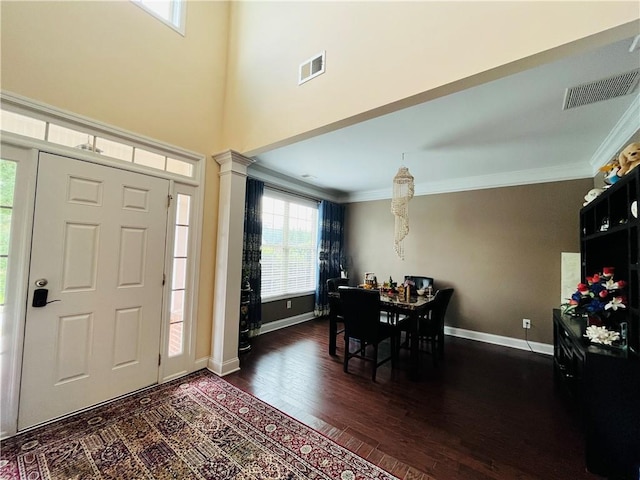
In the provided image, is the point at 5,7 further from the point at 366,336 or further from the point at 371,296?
the point at 366,336

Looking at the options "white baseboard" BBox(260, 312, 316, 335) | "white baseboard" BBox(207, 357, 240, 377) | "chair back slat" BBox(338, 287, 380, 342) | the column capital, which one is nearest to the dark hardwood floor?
"white baseboard" BBox(207, 357, 240, 377)

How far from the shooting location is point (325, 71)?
7.36ft

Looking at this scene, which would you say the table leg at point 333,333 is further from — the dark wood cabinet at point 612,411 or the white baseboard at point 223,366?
the dark wood cabinet at point 612,411

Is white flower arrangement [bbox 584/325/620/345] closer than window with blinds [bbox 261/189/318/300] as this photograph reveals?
Yes

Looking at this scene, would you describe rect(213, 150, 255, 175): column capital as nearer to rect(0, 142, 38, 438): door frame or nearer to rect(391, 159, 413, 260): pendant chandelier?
rect(0, 142, 38, 438): door frame

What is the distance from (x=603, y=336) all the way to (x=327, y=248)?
4.12 meters

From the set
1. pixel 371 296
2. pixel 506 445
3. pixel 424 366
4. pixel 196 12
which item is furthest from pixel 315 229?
pixel 506 445

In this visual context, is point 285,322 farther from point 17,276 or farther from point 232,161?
point 17,276

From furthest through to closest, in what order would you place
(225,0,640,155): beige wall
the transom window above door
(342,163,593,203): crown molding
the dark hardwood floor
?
(342,163,593,203): crown molding → the transom window above door → the dark hardwood floor → (225,0,640,155): beige wall

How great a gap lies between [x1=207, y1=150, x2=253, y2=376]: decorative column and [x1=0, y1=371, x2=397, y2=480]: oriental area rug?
2.06 feet

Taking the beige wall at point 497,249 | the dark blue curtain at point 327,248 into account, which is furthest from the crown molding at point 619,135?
the dark blue curtain at point 327,248

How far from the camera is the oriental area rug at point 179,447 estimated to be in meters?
1.59

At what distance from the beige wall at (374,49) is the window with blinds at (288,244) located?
174 cm

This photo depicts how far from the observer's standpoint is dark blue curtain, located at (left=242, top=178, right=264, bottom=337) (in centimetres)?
399
